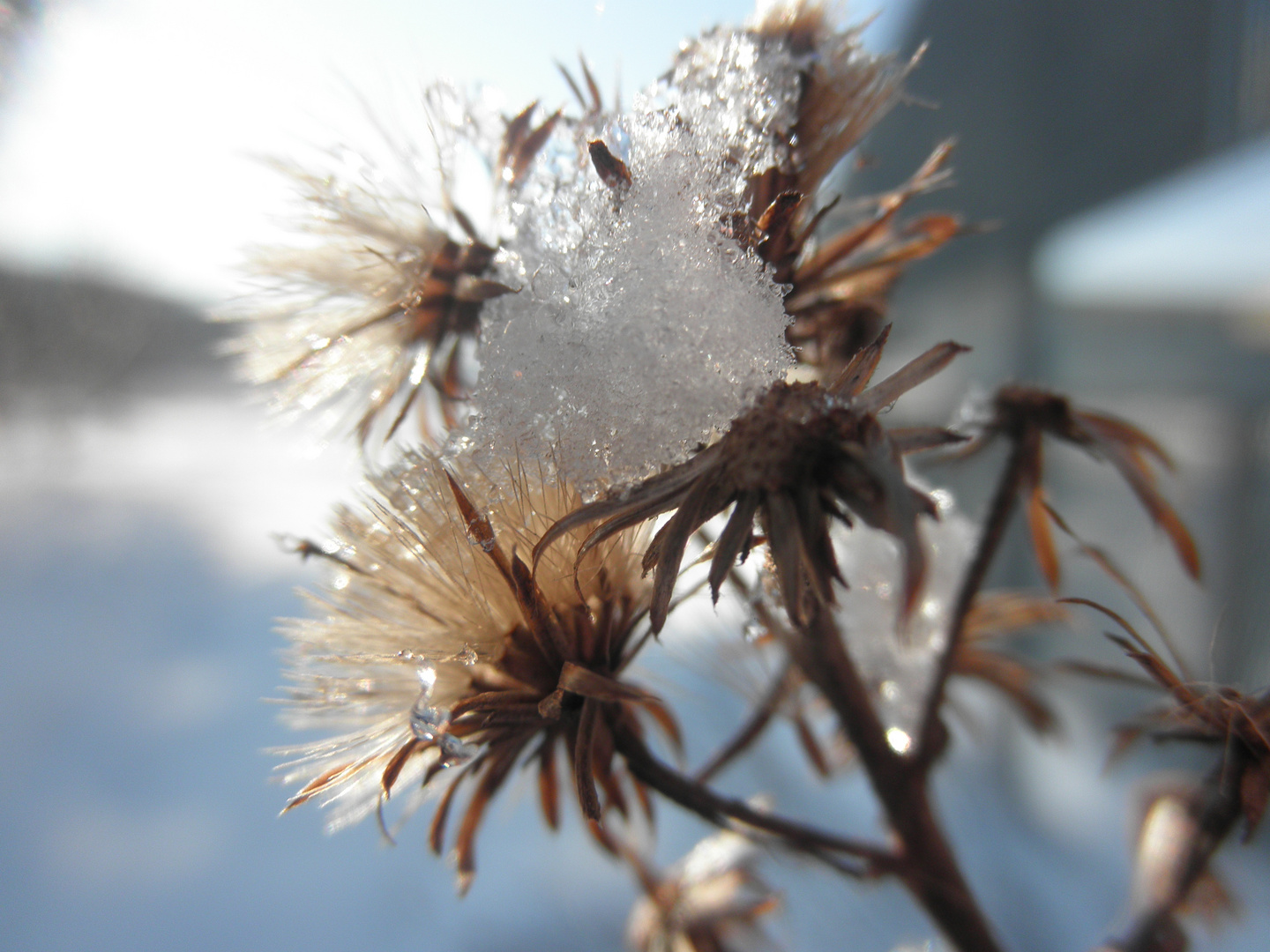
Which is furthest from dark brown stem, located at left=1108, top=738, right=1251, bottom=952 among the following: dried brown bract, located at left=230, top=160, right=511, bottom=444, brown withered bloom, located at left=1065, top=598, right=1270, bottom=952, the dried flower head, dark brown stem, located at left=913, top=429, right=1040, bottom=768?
dried brown bract, located at left=230, top=160, right=511, bottom=444

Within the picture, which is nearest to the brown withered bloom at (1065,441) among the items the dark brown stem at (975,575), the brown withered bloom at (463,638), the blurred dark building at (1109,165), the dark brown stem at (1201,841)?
the dark brown stem at (975,575)

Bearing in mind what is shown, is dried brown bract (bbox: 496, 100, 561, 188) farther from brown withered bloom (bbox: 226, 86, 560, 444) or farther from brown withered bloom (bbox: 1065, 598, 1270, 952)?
brown withered bloom (bbox: 1065, 598, 1270, 952)

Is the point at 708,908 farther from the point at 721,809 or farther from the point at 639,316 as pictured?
the point at 639,316

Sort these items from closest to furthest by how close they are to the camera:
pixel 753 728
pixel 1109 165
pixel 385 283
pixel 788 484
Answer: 1. pixel 788 484
2. pixel 385 283
3. pixel 753 728
4. pixel 1109 165

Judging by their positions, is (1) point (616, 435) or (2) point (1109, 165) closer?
(1) point (616, 435)

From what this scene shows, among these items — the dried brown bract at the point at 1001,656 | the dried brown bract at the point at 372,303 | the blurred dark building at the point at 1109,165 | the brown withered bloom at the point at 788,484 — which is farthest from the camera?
the blurred dark building at the point at 1109,165

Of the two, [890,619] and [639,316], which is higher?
[639,316]

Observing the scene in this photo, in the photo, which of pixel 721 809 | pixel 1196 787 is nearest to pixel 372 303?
pixel 721 809

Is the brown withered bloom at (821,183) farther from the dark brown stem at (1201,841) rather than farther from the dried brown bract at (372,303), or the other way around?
the dark brown stem at (1201,841)
